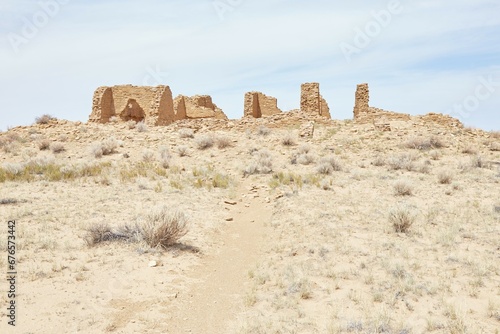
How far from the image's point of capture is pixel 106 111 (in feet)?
87.4

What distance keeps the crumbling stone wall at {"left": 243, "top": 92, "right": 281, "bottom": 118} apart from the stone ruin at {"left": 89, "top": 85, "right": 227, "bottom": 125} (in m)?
5.01

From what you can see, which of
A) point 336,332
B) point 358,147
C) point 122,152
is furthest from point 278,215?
point 122,152

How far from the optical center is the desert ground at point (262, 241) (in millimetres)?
5473

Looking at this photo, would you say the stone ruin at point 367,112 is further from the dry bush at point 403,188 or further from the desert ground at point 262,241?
the dry bush at point 403,188

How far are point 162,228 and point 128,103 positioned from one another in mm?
21314

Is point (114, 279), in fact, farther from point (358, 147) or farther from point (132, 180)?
point (358, 147)

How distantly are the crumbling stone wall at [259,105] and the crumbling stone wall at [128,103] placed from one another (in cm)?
506

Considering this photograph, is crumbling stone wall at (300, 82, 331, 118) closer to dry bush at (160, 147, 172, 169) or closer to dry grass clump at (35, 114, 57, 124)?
dry bush at (160, 147, 172, 169)

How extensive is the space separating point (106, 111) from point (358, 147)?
1694 centimetres

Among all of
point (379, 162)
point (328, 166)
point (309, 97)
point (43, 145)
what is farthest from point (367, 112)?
point (43, 145)

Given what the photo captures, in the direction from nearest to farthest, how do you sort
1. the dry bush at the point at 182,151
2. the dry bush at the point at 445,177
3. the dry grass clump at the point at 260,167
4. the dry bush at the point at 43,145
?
the dry bush at the point at 445,177
the dry grass clump at the point at 260,167
the dry bush at the point at 182,151
the dry bush at the point at 43,145

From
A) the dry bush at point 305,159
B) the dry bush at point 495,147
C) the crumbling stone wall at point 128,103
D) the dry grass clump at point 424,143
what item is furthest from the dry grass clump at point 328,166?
the crumbling stone wall at point 128,103

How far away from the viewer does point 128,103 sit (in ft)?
89.6

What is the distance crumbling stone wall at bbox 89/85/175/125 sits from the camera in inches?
1024
